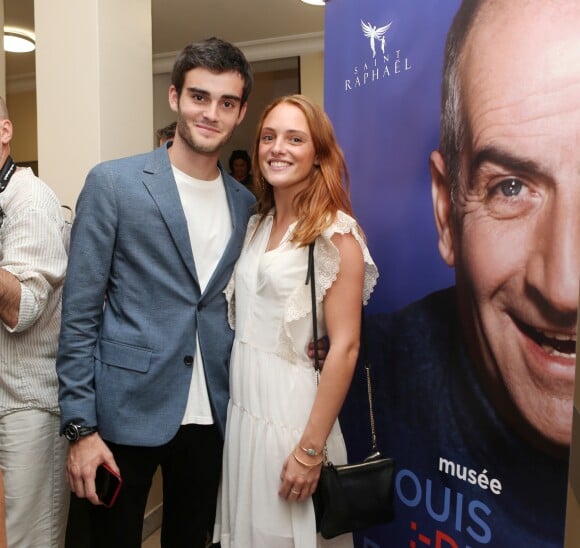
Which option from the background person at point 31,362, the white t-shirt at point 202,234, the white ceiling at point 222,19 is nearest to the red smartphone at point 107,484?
the white t-shirt at point 202,234

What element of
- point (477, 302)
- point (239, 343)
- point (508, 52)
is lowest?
point (239, 343)

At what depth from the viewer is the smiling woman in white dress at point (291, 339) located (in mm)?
1326

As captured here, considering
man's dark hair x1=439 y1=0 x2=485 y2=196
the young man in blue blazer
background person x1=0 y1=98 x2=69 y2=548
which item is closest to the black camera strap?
background person x1=0 y1=98 x2=69 y2=548

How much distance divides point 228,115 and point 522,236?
31.2 inches

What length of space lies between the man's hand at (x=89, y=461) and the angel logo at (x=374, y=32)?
133cm

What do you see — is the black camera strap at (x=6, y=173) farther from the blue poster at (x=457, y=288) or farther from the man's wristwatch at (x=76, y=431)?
the blue poster at (x=457, y=288)

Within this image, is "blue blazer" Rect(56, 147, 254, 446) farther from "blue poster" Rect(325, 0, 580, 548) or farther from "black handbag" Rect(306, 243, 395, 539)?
A: "blue poster" Rect(325, 0, 580, 548)

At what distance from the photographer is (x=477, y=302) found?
1.40 m

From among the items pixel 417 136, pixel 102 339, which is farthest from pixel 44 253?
pixel 417 136

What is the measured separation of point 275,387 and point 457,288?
0.53 meters

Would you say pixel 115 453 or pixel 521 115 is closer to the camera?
pixel 521 115

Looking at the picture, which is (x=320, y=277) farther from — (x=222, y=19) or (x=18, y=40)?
(x=18, y=40)

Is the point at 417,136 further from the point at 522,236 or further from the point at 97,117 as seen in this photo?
the point at 97,117

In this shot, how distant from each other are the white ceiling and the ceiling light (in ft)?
0.34
